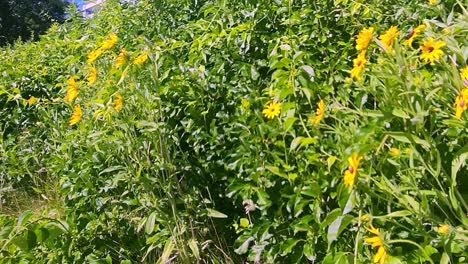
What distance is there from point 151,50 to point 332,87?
641 mm

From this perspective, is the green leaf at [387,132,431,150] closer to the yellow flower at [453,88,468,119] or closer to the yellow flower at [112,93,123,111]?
the yellow flower at [453,88,468,119]

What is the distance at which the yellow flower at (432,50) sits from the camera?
1.20 metres

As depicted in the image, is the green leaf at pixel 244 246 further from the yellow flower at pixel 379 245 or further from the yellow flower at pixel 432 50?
the yellow flower at pixel 432 50

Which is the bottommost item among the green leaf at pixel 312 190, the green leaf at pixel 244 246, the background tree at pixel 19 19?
the background tree at pixel 19 19

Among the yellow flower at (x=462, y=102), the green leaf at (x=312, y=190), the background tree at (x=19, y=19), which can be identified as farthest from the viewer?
the background tree at (x=19, y=19)

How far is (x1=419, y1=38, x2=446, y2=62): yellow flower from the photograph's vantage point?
1197mm

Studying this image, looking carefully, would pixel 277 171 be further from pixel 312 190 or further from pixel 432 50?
pixel 432 50

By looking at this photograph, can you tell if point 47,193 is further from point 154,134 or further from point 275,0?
point 275,0

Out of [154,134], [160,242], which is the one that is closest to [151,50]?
[154,134]

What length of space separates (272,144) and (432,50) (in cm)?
61

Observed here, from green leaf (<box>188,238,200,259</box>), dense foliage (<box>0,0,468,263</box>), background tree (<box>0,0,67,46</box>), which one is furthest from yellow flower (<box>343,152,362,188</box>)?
background tree (<box>0,0,67,46</box>)

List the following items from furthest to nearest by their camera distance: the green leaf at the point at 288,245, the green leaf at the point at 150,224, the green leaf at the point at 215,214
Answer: the green leaf at the point at 215,214 < the green leaf at the point at 150,224 < the green leaf at the point at 288,245

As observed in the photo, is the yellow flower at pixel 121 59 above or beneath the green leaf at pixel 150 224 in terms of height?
above

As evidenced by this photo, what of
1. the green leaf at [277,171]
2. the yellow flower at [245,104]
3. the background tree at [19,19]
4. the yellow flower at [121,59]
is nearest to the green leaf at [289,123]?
the green leaf at [277,171]
